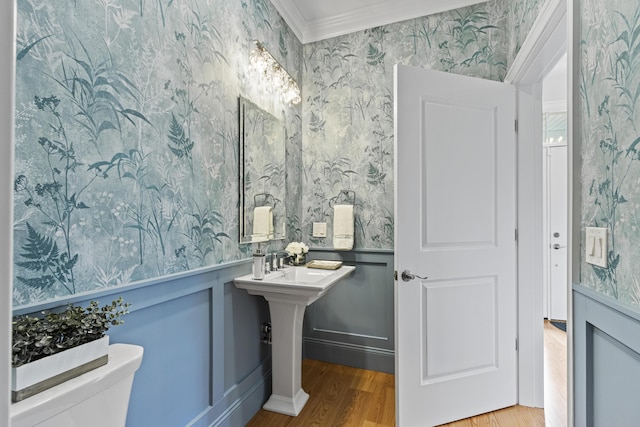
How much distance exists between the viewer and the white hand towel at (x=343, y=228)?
2.40 metres

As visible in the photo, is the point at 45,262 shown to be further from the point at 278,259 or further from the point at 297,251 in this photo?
the point at 297,251

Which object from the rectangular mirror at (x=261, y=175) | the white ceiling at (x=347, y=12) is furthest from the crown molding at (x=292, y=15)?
the rectangular mirror at (x=261, y=175)

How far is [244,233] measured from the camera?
182 cm

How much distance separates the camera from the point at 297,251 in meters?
2.28

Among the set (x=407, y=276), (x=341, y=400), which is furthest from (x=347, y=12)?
(x=341, y=400)

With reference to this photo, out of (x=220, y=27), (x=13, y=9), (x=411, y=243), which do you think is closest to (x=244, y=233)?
(x=411, y=243)

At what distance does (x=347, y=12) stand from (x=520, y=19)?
119cm

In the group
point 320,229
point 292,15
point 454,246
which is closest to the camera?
point 454,246

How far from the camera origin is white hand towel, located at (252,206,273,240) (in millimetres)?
1941

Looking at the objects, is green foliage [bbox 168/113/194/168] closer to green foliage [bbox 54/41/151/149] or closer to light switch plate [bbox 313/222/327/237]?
green foliage [bbox 54/41/151/149]

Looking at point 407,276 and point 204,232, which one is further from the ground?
point 204,232

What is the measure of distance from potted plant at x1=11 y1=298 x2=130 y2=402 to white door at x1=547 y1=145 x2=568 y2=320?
4311 millimetres

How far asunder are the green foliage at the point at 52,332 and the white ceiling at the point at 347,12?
87.3 inches

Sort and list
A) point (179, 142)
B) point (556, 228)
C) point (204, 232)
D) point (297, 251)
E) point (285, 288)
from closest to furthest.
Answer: point (179, 142), point (204, 232), point (285, 288), point (297, 251), point (556, 228)
